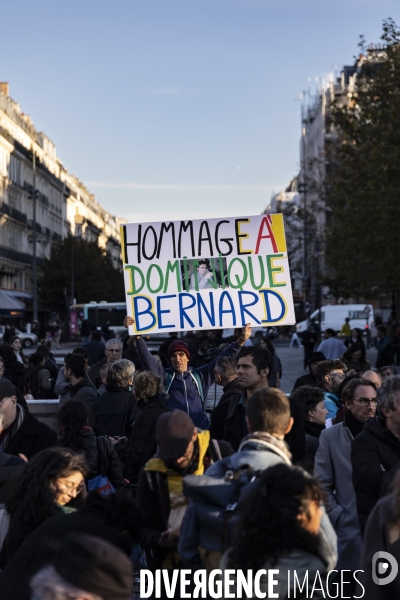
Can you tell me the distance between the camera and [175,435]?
14.1ft

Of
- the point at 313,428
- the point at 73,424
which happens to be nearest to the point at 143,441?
the point at 73,424

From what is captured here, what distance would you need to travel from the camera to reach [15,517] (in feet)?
13.4

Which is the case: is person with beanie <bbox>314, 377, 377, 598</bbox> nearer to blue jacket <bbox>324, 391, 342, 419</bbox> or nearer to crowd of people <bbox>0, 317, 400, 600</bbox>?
crowd of people <bbox>0, 317, 400, 600</bbox>

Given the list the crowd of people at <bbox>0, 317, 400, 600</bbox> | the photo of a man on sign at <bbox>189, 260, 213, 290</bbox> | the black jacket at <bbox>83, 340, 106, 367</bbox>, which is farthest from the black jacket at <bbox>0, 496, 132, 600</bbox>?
the black jacket at <bbox>83, 340, 106, 367</bbox>

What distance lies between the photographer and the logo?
3.80 meters

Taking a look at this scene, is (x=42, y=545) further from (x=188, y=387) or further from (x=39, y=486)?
(x=188, y=387)

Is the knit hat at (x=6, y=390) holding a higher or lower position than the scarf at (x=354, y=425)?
higher

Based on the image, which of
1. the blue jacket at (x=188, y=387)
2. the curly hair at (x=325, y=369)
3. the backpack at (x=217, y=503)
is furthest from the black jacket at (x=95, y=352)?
the backpack at (x=217, y=503)

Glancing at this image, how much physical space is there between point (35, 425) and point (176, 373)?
2.30 metres

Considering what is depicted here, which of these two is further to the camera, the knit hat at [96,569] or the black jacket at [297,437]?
the black jacket at [297,437]

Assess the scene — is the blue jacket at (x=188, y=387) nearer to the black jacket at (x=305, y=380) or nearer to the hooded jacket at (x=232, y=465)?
the black jacket at (x=305, y=380)

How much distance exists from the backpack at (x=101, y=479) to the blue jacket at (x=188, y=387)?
1.73m

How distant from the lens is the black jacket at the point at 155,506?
4418 mm

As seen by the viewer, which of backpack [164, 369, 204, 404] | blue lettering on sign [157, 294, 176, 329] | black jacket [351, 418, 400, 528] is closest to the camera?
black jacket [351, 418, 400, 528]
